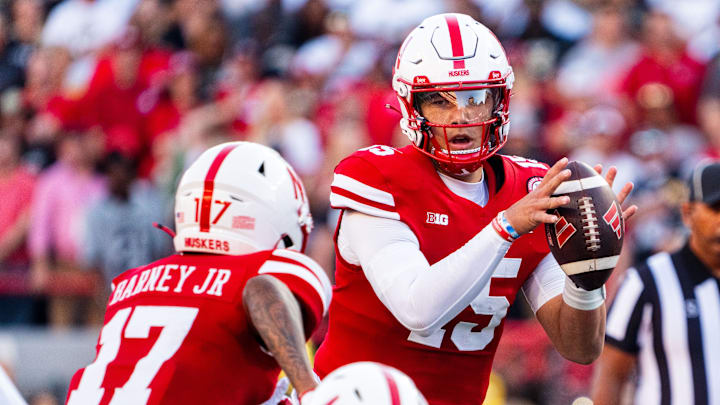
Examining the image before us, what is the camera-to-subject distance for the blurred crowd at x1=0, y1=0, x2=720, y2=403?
8.69 metres

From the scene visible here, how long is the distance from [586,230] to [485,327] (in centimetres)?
64

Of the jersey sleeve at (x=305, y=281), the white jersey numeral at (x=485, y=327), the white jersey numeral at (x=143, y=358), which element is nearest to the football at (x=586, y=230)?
the white jersey numeral at (x=485, y=327)

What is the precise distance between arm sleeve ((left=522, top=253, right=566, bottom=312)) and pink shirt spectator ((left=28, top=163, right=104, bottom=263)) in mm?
5554

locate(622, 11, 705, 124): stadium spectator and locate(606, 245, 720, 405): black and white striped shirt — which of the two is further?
locate(622, 11, 705, 124): stadium spectator

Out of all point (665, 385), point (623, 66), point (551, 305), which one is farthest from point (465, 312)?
point (623, 66)

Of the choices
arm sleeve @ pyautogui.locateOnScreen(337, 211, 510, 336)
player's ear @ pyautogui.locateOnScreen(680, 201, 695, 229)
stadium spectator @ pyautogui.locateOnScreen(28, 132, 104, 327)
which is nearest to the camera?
arm sleeve @ pyautogui.locateOnScreen(337, 211, 510, 336)

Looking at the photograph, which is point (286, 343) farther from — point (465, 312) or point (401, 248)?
point (465, 312)

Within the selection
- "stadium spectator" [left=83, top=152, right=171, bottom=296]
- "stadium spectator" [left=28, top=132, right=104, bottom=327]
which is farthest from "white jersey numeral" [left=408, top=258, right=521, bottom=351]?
"stadium spectator" [left=28, top=132, right=104, bottom=327]

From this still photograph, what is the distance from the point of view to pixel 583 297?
365 cm

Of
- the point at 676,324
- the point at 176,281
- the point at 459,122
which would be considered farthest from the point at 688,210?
the point at 176,281

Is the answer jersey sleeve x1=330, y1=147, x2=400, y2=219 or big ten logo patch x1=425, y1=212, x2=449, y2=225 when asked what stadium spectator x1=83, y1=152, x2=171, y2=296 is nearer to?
jersey sleeve x1=330, y1=147, x2=400, y2=219

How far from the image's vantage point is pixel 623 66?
31.1 feet

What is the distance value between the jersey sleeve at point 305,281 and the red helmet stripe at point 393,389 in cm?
72

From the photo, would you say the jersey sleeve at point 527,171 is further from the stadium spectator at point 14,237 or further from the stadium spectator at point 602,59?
the stadium spectator at point 14,237
